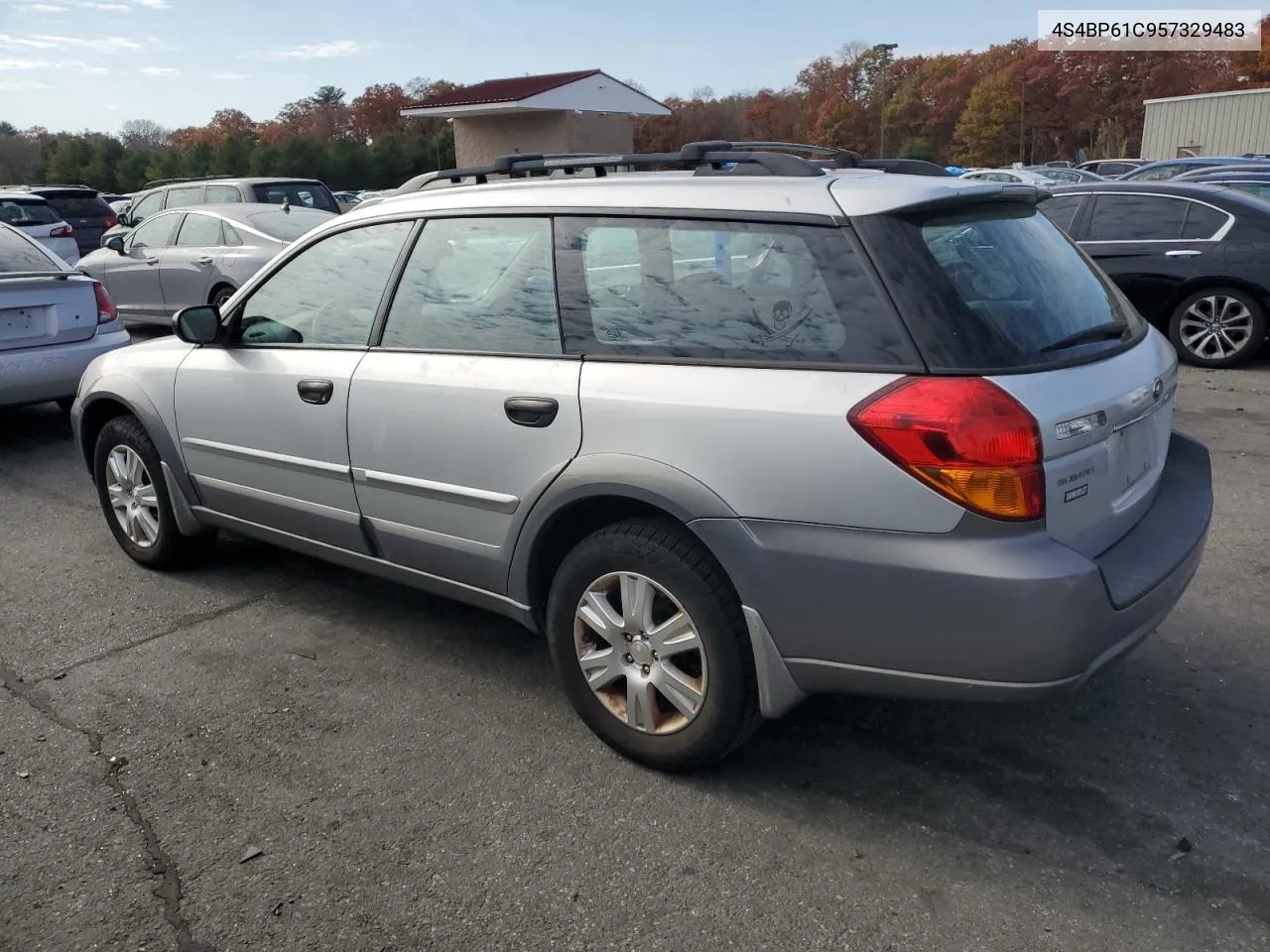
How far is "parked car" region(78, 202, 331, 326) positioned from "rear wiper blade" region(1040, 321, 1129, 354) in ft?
29.9

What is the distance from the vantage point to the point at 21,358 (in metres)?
6.93

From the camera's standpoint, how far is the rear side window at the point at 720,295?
264 centimetres

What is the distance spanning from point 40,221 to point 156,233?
631cm

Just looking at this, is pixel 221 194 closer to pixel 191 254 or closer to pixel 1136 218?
pixel 191 254

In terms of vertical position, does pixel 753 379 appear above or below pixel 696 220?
below

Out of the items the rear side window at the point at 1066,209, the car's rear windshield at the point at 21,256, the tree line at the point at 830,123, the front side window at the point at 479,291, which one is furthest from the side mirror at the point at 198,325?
the tree line at the point at 830,123

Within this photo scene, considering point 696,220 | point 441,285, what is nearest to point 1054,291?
point 696,220

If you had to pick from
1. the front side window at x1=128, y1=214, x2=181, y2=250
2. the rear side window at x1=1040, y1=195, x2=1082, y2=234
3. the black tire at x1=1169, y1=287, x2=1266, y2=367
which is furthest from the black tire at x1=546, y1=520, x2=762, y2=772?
the front side window at x1=128, y1=214, x2=181, y2=250

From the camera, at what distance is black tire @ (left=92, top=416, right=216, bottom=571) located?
15.2 ft

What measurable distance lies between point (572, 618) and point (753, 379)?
938 millimetres

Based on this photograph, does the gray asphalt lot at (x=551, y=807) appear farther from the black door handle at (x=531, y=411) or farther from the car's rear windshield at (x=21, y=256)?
the car's rear windshield at (x=21, y=256)

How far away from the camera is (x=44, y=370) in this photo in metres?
7.03

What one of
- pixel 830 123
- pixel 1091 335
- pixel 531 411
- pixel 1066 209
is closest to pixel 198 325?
pixel 531 411

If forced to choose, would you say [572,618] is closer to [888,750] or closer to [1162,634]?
[888,750]
